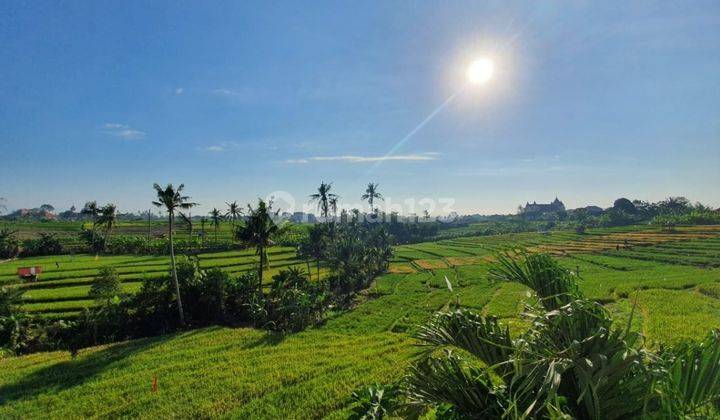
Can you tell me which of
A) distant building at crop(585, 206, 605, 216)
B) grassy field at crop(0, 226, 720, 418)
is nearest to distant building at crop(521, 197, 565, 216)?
distant building at crop(585, 206, 605, 216)

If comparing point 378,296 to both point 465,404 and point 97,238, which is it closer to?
point 465,404

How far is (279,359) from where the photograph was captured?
20984mm

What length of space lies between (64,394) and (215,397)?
823 centimetres

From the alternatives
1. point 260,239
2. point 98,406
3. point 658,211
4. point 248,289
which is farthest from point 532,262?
point 658,211

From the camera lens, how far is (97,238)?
6069cm

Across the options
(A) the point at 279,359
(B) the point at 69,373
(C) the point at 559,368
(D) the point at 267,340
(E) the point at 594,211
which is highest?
(E) the point at 594,211

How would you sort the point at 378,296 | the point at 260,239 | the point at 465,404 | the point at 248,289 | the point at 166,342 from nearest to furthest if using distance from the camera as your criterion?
the point at 465,404 < the point at 166,342 < the point at 260,239 < the point at 248,289 < the point at 378,296

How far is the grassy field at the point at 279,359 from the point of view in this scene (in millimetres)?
15117

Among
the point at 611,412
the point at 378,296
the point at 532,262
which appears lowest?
the point at 378,296

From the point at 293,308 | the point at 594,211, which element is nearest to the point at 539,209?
the point at 594,211

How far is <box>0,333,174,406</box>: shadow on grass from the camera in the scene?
1748 centimetres

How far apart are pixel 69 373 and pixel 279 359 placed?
473 inches

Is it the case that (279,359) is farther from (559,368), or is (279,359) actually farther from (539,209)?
(539,209)

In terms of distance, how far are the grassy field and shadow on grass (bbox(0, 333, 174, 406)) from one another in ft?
0.20
